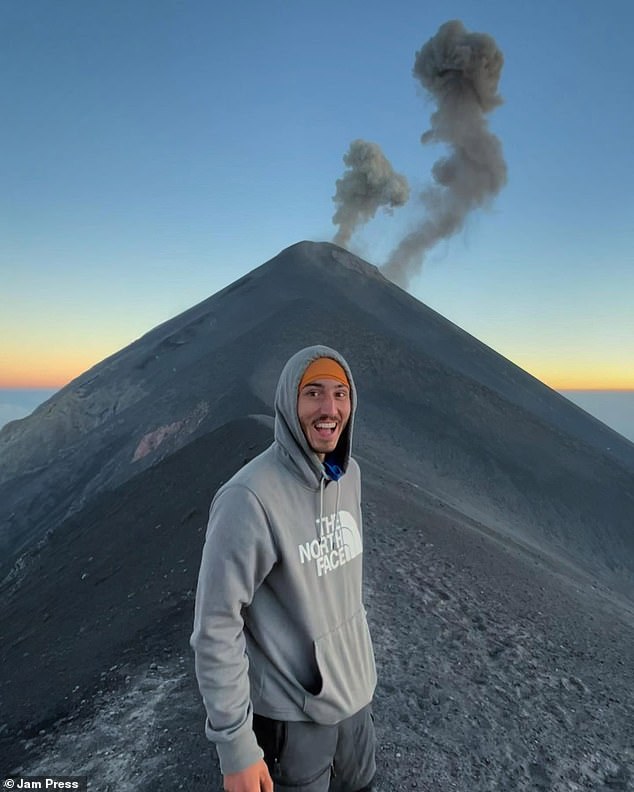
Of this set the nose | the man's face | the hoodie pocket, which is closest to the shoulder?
the man's face

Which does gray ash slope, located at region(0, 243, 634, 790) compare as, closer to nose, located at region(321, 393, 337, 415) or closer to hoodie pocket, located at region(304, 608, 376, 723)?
hoodie pocket, located at region(304, 608, 376, 723)

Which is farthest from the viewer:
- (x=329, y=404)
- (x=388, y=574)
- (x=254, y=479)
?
(x=388, y=574)

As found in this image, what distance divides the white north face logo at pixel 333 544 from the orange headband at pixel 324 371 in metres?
0.65

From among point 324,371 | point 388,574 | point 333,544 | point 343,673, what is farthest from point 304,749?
point 388,574

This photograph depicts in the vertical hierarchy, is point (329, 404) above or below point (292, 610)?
above

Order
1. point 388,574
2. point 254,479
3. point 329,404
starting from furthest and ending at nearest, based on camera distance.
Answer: point 388,574, point 329,404, point 254,479

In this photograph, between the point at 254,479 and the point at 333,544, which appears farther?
the point at 333,544

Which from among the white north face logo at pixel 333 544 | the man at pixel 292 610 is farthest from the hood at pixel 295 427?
the white north face logo at pixel 333 544

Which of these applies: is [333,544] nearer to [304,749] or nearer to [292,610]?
[292,610]

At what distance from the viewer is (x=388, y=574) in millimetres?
8344

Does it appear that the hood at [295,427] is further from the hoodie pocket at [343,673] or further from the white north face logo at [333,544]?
the hoodie pocket at [343,673]

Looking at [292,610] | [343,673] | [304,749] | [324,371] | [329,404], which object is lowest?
[304,749]

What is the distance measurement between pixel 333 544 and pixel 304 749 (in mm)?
895

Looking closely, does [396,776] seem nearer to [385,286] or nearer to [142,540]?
[142,540]
